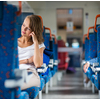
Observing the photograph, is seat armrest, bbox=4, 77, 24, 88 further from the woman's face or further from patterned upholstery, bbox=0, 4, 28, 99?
the woman's face

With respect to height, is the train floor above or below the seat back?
below

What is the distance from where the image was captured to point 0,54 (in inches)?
43.0

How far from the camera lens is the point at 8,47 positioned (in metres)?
1.08

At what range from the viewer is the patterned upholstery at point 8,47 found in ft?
3.54

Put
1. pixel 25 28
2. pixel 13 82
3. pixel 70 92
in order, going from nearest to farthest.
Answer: pixel 13 82 < pixel 25 28 < pixel 70 92

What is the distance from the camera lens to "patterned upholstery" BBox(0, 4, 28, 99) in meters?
1.08

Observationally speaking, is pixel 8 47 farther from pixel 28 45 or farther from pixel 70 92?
pixel 70 92

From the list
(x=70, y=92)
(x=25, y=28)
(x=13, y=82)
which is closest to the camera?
(x=13, y=82)

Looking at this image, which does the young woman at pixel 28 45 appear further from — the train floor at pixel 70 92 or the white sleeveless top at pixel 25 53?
the train floor at pixel 70 92

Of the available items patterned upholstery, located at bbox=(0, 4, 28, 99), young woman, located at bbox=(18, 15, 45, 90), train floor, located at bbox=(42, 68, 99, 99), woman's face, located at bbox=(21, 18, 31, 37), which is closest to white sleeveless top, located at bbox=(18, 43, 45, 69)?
young woman, located at bbox=(18, 15, 45, 90)

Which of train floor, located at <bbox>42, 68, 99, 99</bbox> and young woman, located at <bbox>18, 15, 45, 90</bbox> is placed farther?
→ train floor, located at <bbox>42, 68, 99, 99</bbox>

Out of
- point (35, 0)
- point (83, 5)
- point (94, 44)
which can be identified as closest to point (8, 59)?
point (35, 0)

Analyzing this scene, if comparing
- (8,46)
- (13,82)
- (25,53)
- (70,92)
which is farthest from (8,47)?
(70,92)

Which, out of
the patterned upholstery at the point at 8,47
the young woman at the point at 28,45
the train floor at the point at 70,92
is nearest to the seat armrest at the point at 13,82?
the patterned upholstery at the point at 8,47
